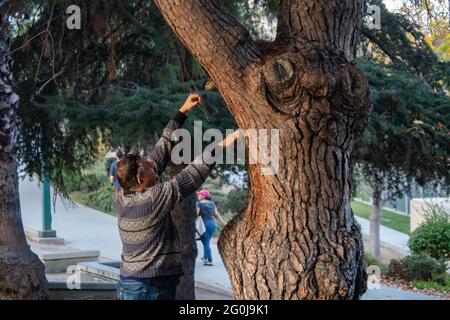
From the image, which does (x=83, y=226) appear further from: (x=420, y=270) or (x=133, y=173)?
(x=133, y=173)

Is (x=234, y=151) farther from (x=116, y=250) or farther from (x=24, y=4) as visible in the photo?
(x=116, y=250)

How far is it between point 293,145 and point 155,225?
998 mm

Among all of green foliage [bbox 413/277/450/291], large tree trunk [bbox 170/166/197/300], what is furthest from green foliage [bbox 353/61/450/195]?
green foliage [bbox 413/277/450/291]

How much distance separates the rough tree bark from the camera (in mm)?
3770

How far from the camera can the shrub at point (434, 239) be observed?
13391 millimetres

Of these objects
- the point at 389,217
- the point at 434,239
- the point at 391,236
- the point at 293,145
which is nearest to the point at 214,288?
the point at 434,239

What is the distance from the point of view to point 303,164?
3.83 m

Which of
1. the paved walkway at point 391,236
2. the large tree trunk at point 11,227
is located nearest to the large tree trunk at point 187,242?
the large tree trunk at point 11,227

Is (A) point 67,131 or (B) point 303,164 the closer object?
(B) point 303,164

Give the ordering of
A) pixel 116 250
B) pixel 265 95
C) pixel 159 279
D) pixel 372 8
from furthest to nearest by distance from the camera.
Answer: pixel 116 250
pixel 372 8
pixel 159 279
pixel 265 95

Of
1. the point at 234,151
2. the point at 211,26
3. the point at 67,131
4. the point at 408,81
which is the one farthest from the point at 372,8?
the point at 211,26

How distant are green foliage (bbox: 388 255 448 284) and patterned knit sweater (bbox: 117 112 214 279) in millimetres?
8510

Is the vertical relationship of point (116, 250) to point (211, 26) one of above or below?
below

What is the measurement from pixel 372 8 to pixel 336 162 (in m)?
4.03
